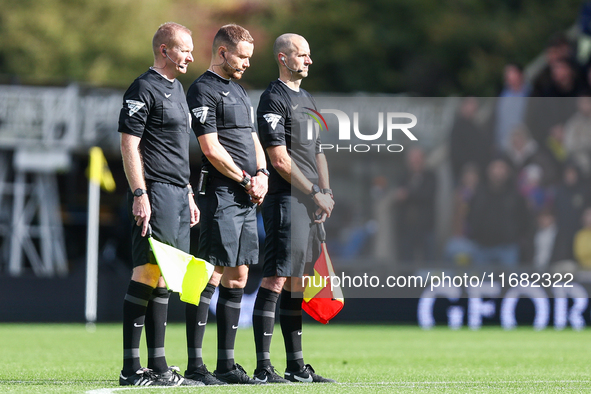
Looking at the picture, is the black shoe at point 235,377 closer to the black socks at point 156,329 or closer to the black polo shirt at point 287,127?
the black socks at point 156,329

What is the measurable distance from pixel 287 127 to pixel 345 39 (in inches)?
1002

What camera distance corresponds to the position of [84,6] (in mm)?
33188

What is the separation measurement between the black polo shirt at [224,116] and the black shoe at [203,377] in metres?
1.26

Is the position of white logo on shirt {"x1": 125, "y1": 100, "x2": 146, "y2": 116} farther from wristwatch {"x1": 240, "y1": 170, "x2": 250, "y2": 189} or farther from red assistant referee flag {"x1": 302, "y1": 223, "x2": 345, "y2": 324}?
red assistant referee flag {"x1": 302, "y1": 223, "x2": 345, "y2": 324}

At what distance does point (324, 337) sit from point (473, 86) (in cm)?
1719

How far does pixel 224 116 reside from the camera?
255 inches

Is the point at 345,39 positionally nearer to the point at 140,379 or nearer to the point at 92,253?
the point at 92,253

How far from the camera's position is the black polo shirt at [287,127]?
21.6ft

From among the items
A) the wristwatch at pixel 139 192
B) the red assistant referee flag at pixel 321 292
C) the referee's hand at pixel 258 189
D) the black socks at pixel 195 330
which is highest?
the referee's hand at pixel 258 189

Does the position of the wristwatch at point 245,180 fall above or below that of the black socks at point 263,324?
above

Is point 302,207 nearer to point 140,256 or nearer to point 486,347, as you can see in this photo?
point 140,256

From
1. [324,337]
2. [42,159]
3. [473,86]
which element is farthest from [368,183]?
[473,86]

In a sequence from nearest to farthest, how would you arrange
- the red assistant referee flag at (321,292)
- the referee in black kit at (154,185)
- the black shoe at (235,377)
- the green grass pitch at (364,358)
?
the referee in black kit at (154,185), the green grass pitch at (364,358), the black shoe at (235,377), the red assistant referee flag at (321,292)

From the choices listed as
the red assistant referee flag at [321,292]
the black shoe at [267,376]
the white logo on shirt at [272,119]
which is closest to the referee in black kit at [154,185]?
the black shoe at [267,376]
